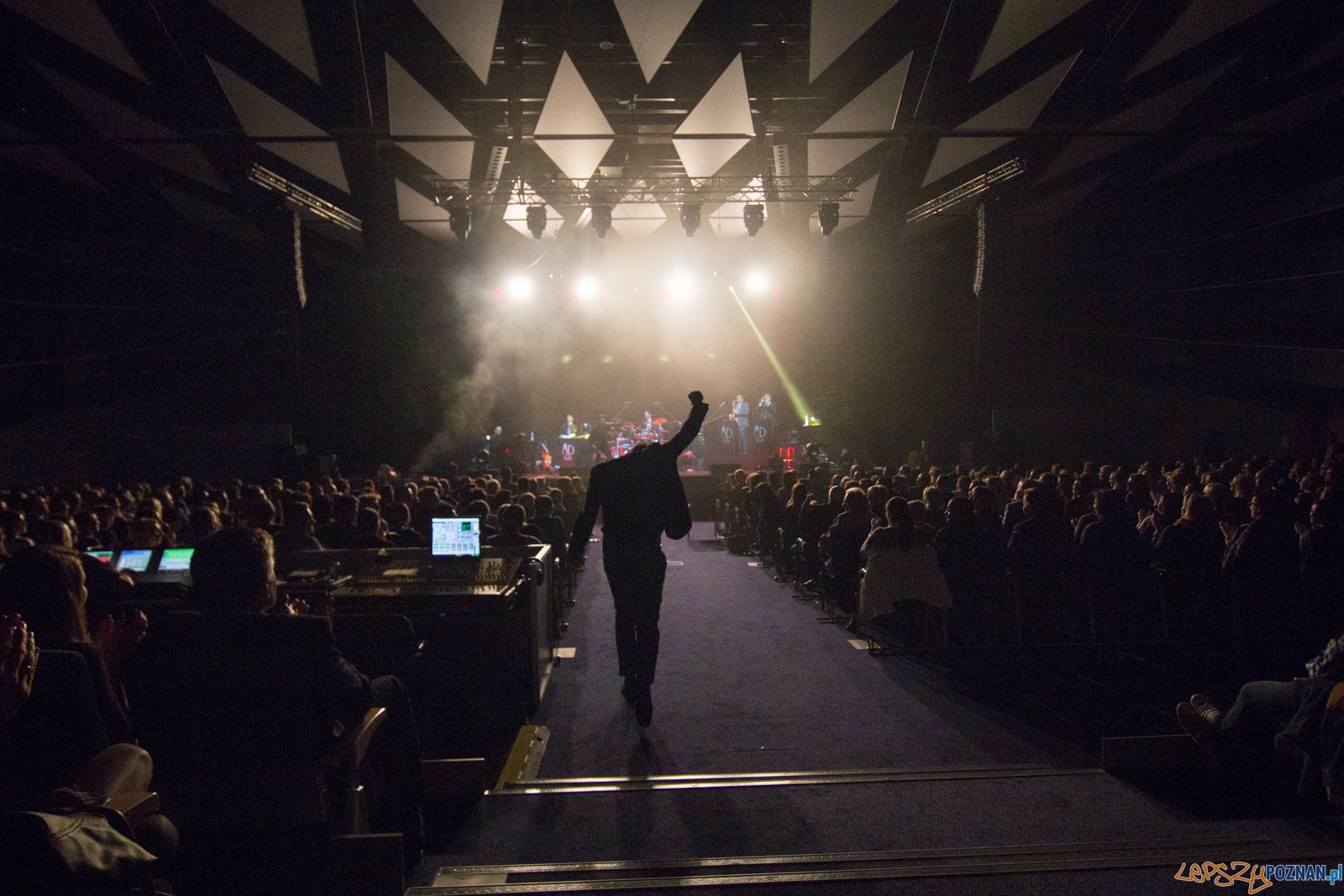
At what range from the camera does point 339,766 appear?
216 cm

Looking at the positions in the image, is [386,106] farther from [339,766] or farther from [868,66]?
[339,766]

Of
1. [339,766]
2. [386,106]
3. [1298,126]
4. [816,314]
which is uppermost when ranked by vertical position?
[386,106]

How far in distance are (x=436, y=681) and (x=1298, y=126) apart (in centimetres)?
1212

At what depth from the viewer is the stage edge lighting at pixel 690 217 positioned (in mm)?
12250

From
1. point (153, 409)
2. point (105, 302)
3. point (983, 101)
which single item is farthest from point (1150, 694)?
point (153, 409)

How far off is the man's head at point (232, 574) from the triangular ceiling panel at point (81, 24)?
862 cm

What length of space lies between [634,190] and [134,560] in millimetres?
8926

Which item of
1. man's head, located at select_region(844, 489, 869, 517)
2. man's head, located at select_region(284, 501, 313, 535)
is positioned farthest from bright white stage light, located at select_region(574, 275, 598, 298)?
man's head, located at select_region(284, 501, 313, 535)

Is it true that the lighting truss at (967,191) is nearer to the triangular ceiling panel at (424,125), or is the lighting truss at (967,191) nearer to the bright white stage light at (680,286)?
the bright white stage light at (680,286)

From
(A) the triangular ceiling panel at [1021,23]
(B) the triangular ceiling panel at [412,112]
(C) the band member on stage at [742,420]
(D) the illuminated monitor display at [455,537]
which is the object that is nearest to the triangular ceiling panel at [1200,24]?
(A) the triangular ceiling panel at [1021,23]

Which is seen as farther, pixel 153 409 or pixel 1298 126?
pixel 153 409

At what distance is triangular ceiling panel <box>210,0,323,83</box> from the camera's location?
8.32m

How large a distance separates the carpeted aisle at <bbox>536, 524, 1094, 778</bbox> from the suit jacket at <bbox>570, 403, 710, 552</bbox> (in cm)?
97

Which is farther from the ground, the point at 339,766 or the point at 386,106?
the point at 386,106
